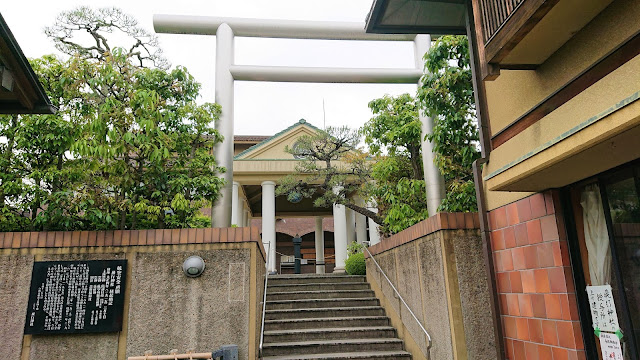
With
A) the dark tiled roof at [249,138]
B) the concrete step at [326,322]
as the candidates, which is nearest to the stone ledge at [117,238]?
the concrete step at [326,322]

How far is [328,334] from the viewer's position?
7230mm

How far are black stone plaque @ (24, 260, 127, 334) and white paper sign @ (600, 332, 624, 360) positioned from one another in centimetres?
512

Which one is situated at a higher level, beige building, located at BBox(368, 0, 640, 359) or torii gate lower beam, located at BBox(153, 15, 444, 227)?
torii gate lower beam, located at BBox(153, 15, 444, 227)

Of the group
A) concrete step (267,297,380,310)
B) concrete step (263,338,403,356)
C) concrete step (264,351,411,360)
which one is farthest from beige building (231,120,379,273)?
concrete step (264,351,411,360)

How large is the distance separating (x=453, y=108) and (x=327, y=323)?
13.3 ft

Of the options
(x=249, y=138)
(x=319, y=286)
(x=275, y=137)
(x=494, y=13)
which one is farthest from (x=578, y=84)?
(x=249, y=138)

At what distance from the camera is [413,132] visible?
8156mm

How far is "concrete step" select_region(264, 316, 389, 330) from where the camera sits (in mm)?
7566

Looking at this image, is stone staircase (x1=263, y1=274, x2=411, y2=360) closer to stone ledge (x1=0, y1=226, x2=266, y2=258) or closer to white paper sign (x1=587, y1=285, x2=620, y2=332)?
stone ledge (x1=0, y1=226, x2=266, y2=258)

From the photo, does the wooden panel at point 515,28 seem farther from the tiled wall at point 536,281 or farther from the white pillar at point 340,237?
the white pillar at point 340,237

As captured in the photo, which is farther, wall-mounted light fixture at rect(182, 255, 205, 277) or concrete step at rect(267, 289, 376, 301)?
concrete step at rect(267, 289, 376, 301)

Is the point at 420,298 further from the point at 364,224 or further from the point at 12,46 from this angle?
the point at 364,224

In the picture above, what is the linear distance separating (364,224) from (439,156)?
10192 millimetres

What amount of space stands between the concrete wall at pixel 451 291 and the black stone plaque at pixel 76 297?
12.6 feet
